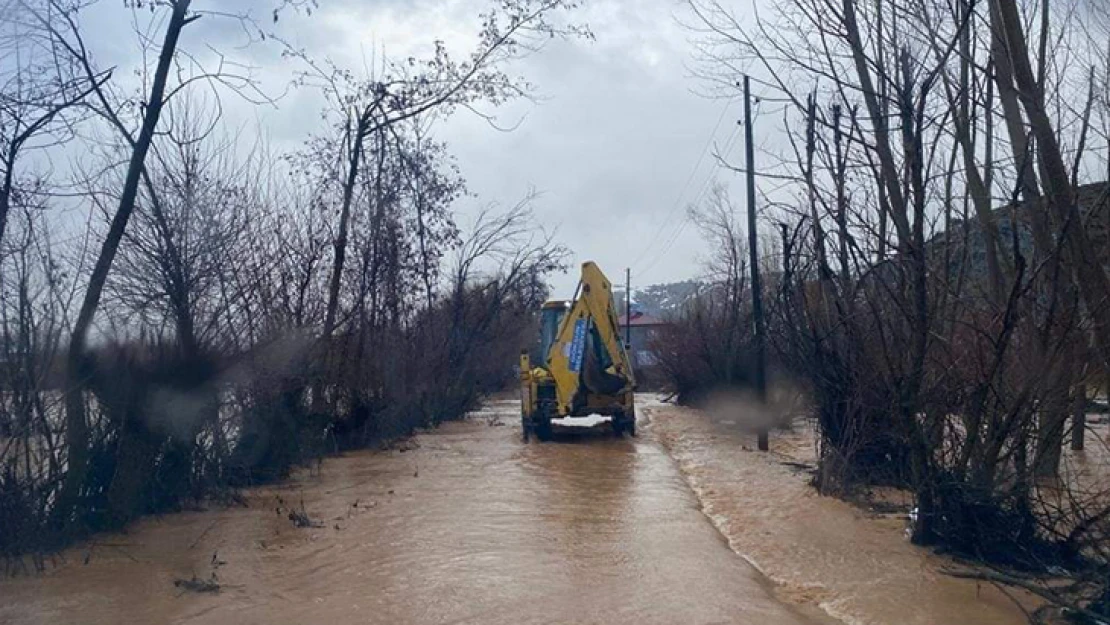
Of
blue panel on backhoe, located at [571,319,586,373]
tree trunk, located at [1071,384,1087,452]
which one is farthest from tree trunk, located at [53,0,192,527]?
blue panel on backhoe, located at [571,319,586,373]

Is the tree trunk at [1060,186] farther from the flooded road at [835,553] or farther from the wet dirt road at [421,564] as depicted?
the wet dirt road at [421,564]

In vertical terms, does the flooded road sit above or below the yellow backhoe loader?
below

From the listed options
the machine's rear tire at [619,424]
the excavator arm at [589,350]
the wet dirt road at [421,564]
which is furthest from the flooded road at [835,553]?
the machine's rear tire at [619,424]

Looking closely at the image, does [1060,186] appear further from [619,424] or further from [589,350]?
[619,424]

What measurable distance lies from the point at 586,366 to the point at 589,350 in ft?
1.09


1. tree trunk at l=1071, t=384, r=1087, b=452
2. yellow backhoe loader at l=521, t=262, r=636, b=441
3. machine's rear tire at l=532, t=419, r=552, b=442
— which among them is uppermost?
yellow backhoe loader at l=521, t=262, r=636, b=441

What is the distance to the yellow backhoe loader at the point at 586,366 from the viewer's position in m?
24.4

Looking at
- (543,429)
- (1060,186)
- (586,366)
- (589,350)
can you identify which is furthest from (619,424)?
(1060,186)

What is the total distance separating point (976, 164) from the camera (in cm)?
1349

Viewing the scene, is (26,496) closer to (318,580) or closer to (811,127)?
(318,580)

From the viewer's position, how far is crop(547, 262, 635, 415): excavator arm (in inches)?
960

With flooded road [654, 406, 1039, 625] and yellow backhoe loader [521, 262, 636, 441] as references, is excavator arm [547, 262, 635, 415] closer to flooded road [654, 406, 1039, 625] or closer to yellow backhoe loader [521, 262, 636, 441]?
yellow backhoe loader [521, 262, 636, 441]

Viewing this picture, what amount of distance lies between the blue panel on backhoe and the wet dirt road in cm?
706

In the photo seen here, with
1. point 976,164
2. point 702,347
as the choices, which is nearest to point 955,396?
point 976,164
